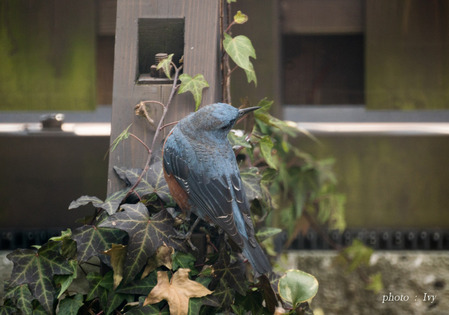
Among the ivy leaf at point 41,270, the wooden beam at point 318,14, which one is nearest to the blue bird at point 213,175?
the ivy leaf at point 41,270

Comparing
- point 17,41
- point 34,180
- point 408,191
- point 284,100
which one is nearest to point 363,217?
point 408,191

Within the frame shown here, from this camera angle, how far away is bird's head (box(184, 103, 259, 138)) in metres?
1.52

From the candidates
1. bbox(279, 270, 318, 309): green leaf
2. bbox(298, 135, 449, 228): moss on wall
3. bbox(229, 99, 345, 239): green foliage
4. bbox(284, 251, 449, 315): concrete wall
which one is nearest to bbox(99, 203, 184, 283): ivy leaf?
bbox(279, 270, 318, 309): green leaf

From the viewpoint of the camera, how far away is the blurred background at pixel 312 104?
9.48ft

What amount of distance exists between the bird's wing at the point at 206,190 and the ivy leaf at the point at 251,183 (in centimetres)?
21

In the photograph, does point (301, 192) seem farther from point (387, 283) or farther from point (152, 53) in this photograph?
point (152, 53)

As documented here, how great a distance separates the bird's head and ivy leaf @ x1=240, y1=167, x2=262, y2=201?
0.89 feet

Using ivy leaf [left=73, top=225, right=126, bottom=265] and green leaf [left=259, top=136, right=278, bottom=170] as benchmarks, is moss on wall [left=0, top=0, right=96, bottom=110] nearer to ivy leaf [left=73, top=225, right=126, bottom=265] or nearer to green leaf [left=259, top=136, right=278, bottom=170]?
green leaf [left=259, top=136, right=278, bottom=170]

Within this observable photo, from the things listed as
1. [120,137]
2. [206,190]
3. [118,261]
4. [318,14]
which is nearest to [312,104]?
[318,14]

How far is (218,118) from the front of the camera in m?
1.52

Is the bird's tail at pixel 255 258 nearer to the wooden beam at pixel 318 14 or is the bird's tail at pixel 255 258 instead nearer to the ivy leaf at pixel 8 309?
the ivy leaf at pixel 8 309

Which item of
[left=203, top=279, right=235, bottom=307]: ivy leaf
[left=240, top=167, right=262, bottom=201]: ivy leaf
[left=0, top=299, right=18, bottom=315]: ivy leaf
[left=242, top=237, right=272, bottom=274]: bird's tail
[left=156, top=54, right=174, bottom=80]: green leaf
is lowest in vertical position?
[left=0, top=299, right=18, bottom=315]: ivy leaf

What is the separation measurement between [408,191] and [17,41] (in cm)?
198

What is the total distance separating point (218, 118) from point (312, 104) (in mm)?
1537
